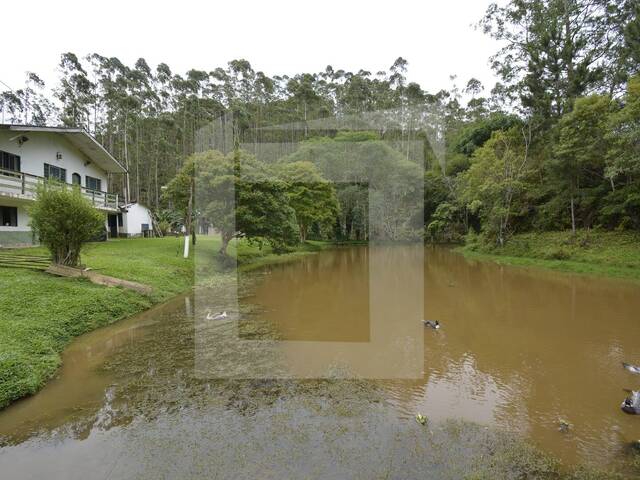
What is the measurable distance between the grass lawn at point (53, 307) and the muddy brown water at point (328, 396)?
29 centimetres

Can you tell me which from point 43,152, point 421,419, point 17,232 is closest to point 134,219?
point 43,152

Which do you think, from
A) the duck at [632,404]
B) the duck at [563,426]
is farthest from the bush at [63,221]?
the duck at [632,404]

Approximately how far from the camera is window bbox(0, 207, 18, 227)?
530 inches

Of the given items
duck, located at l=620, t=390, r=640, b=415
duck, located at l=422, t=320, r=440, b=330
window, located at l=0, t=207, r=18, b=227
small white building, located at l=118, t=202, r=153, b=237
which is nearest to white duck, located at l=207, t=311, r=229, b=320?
duck, located at l=422, t=320, r=440, b=330

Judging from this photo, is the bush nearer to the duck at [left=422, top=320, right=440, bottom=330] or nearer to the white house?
the white house

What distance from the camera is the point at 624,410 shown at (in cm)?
442

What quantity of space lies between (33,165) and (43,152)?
89cm

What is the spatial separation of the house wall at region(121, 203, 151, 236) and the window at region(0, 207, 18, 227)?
28.7ft

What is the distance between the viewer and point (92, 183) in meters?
19.9

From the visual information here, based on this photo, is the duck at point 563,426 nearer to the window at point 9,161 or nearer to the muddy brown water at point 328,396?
the muddy brown water at point 328,396

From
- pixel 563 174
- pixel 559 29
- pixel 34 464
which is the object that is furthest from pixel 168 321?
pixel 559 29

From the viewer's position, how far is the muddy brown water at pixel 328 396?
11.8 feet

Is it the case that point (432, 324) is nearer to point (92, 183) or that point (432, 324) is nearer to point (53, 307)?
point (53, 307)

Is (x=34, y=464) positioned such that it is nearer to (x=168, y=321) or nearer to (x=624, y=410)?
(x=168, y=321)
